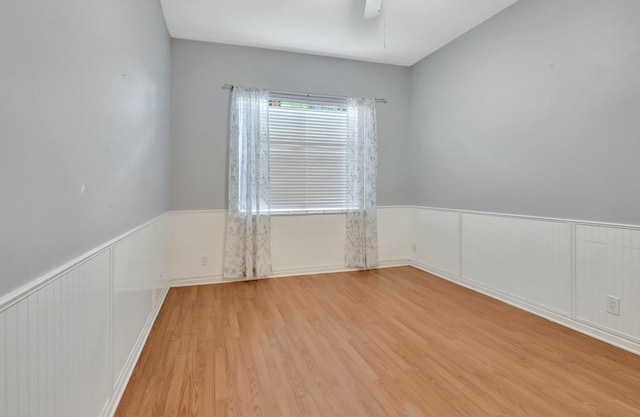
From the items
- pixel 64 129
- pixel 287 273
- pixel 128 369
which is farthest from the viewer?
pixel 287 273

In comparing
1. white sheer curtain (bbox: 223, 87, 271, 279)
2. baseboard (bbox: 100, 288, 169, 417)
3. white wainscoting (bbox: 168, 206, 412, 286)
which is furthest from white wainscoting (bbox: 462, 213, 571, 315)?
baseboard (bbox: 100, 288, 169, 417)

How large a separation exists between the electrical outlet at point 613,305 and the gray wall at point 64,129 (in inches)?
130

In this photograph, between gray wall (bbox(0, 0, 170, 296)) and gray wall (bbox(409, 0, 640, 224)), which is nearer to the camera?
gray wall (bbox(0, 0, 170, 296))

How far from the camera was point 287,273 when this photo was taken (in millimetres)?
3951

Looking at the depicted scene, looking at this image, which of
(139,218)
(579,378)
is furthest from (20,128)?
(579,378)

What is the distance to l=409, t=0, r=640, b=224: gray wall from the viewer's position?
2174mm

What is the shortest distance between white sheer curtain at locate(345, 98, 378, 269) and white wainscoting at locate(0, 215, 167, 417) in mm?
2693

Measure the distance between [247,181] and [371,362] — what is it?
2.47 meters

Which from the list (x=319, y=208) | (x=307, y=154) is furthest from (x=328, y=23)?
(x=319, y=208)

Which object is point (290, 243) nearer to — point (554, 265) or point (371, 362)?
point (371, 362)

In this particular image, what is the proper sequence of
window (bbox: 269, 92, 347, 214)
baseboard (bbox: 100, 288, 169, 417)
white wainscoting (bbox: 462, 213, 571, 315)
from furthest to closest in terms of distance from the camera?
window (bbox: 269, 92, 347, 214) → white wainscoting (bbox: 462, 213, 571, 315) → baseboard (bbox: 100, 288, 169, 417)

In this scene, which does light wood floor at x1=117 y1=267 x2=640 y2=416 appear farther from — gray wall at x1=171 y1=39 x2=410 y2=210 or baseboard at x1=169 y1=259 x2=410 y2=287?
gray wall at x1=171 y1=39 x2=410 y2=210

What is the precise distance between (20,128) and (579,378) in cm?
282

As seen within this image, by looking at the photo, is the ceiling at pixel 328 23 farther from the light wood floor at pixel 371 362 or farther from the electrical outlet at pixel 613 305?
the light wood floor at pixel 371 362
